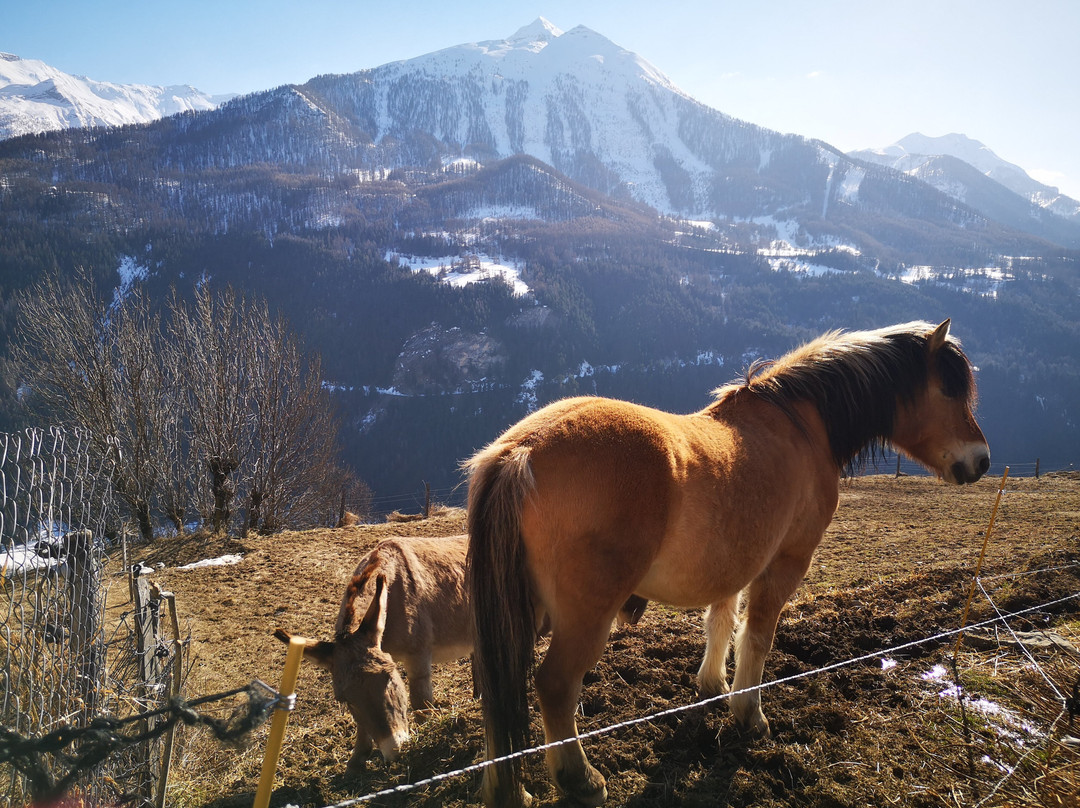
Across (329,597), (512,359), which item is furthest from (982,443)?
(512,359)

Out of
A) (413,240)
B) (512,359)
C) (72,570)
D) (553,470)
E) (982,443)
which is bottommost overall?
(512,359)

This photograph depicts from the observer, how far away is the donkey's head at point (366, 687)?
3.15m

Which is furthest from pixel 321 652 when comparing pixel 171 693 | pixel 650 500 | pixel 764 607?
pixel 764 607

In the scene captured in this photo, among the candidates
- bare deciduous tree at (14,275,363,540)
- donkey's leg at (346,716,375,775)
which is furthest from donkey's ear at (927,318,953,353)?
bare deciduous tree at (14,275,363,540)

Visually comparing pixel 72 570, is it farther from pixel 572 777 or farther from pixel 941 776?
pixel 941 776

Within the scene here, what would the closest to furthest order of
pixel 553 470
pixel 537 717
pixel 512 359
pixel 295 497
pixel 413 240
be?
pixel 553 470, pixel 537 717, pixel 295 497, pixel 512 359, pixel 413 240

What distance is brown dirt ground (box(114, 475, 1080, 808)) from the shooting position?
269 cm

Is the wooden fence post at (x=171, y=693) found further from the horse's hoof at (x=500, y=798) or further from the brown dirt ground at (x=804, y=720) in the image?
the horse's hoof at (x=500, y=798)

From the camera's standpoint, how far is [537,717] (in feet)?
11.9

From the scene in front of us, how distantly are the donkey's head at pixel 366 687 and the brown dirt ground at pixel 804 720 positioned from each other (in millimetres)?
239

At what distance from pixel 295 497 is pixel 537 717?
64.7 feet

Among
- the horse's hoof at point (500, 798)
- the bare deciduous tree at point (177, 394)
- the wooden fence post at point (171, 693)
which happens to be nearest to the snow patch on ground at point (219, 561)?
the bare deciduous tree at point (177, 394)

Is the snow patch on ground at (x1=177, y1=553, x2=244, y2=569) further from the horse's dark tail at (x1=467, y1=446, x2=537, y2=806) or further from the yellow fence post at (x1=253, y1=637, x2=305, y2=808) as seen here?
the yellow fence post at (x1=253, y1=637, x2=305, y2=808)

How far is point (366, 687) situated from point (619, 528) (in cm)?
187
